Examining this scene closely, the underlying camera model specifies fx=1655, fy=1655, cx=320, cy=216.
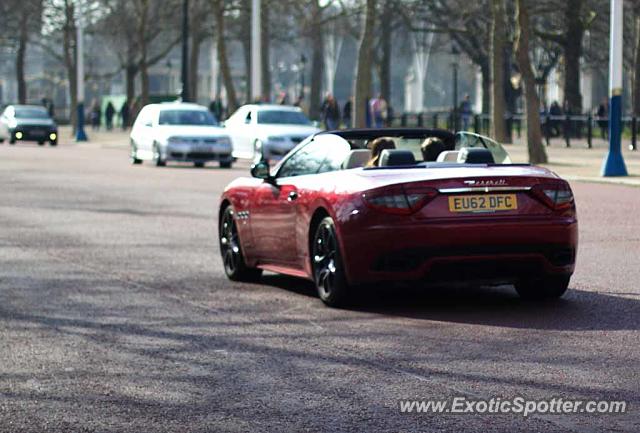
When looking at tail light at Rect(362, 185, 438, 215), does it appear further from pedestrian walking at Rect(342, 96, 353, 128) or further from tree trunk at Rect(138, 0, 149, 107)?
tree trunk at Rect(138, 0, 149, 107)

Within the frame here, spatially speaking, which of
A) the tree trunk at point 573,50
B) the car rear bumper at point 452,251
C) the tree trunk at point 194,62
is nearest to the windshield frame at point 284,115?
the tree trunk at point 573,50

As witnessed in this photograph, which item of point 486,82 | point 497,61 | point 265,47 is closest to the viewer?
point 497,61

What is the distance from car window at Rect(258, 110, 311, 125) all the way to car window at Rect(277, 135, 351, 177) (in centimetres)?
2881

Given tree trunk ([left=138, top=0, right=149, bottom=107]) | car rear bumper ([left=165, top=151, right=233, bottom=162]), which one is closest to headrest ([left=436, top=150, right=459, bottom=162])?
car rear bumper ([left=165, top=151, right=233, bottom=162])

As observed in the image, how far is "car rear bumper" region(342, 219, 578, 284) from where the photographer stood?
10.4 m

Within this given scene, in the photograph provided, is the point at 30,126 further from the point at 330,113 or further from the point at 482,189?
the point at 482,189

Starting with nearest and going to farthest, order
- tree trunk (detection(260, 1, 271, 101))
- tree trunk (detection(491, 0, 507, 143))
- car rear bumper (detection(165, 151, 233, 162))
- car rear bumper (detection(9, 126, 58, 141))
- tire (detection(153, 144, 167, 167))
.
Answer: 1. car rear bumper (detection(165, 151, 233, 162))
2. tire (detection(153, 144, 167, 167))
3. tree trunk (detection(491, 0, 507, 143))
4. car rear bumper (detection(9, 126, 58, 141))
5. tree trunk (detection(260, 1, 271, 101))

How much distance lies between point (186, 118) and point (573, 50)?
777 inches

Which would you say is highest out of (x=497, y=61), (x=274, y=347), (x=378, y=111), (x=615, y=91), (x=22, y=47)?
(x=22, y=47)

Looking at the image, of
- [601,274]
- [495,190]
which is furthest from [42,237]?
[495,190]

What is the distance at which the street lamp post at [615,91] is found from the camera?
29734 mm

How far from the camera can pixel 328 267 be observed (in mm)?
11000

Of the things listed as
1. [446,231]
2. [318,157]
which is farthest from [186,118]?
[446,231]

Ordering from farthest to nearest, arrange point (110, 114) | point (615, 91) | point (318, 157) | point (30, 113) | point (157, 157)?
point (110, 114) < point (30, 113) < point (157, 157) < point (615, 91) < point (318, 157)
